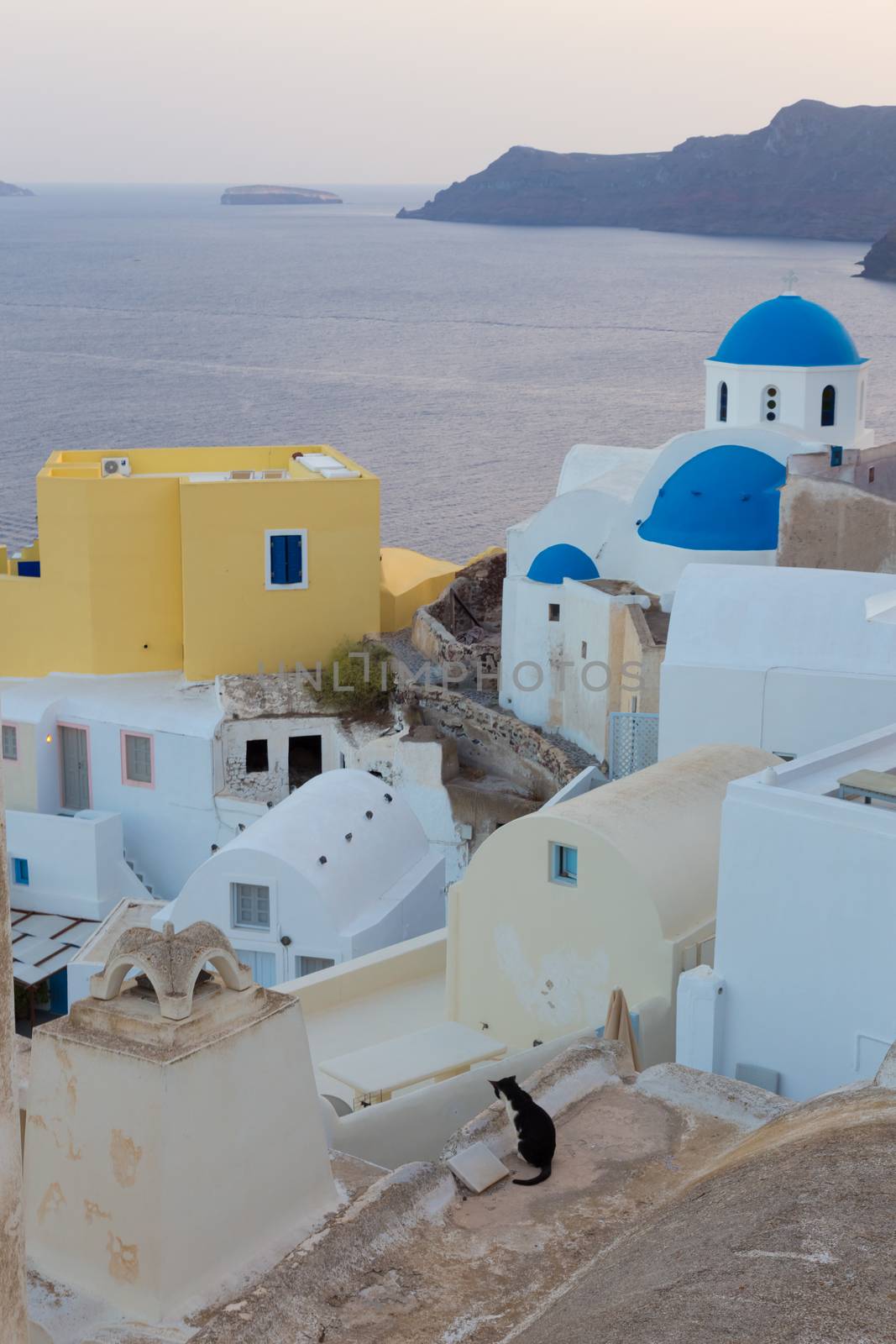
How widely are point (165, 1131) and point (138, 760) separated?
1778cm

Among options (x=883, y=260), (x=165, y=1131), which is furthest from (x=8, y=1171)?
(x=883, y=260)

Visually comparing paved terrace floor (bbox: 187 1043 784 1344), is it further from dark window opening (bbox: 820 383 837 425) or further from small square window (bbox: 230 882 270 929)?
dark window opening (bbox: 820 383 837 425)

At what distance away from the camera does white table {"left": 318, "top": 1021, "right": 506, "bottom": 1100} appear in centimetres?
1290

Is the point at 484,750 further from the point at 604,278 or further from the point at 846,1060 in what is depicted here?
the point at 604,278

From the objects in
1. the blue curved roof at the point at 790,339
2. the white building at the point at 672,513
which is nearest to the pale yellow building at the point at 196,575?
the white building at the point at 672,513

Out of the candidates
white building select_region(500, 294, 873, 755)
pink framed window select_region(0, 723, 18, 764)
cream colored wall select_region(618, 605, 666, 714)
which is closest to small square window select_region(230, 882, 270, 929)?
white building select_region(500, 294, 873, 755)

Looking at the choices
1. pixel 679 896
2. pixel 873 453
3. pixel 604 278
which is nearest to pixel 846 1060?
pixel 679 896

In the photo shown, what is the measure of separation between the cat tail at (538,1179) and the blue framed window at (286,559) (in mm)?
18234

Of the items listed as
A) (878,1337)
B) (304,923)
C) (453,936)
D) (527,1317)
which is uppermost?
(878,1337)

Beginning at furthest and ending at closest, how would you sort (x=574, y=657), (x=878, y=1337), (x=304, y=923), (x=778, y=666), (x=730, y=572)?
(x=574, y=657) < (x=304, y=923) < (x=730, y=572) < (x=778, y=666) < (x=878, y=1337)

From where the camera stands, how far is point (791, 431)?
25.0 metres

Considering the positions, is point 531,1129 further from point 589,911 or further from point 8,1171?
point 589,911

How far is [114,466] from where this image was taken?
89.8 feet

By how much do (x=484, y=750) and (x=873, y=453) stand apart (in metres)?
6.78
